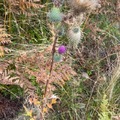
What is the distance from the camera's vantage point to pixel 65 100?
97.5 inches

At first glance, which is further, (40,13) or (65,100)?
(40,13)

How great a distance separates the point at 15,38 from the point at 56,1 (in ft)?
1.40

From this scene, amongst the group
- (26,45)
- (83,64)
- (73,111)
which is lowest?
(73,111)

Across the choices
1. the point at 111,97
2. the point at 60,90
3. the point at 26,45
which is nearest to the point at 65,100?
the point at 60,90

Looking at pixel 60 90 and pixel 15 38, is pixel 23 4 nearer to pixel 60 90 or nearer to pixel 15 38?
pixel 15 38

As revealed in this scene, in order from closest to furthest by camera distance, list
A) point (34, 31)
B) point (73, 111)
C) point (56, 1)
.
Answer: point (73, 111) → point (56, 1) → point (34, 31)

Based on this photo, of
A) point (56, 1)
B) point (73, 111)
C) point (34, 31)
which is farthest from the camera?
point (34, 31)

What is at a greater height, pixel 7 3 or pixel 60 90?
pixel 7 3

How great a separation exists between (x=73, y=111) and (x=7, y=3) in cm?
94

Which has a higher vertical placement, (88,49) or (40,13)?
(40,13)

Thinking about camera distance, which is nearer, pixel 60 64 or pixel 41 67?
pixel 41 67

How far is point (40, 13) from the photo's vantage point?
9.41 ft

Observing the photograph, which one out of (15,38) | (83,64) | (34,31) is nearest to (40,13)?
(34,31)

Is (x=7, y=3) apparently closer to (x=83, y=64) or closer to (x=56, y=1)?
(x=56, y=1)
